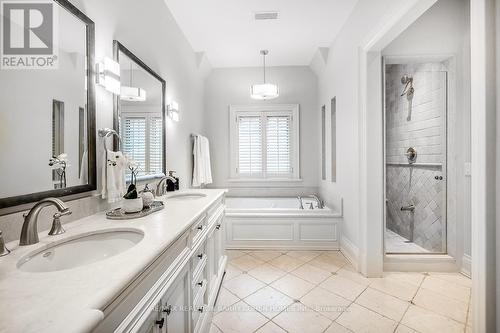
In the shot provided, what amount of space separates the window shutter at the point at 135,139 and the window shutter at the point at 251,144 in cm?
255

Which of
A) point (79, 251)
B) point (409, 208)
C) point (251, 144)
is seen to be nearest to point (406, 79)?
point (409, 208)

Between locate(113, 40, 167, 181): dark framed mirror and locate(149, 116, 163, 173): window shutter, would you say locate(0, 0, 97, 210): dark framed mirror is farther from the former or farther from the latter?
locate(149, 116, 163, 173): window shutter

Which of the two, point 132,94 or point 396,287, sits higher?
point 132,94

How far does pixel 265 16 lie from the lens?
272 cm

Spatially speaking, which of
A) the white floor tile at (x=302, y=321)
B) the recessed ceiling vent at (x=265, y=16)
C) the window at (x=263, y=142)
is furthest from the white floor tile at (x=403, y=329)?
the recessed ceiling vent at (x=265, y=16)

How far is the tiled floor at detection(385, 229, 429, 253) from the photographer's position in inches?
110

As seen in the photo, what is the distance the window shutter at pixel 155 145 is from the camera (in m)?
2.13

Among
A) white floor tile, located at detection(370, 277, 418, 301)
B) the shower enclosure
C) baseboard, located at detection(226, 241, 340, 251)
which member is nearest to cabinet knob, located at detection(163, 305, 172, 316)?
white floor tile, located at detection(370, 277, 418, 301)

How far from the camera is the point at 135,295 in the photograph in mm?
741

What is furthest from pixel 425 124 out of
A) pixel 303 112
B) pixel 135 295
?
pixel 135 295

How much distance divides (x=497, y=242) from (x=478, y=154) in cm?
42

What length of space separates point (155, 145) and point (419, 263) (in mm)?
2979

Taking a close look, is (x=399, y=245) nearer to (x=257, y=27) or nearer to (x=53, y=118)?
(x=257, y=27)

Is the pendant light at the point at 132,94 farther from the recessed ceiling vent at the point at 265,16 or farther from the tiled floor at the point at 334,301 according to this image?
the tiled floor at the point at 334,301
